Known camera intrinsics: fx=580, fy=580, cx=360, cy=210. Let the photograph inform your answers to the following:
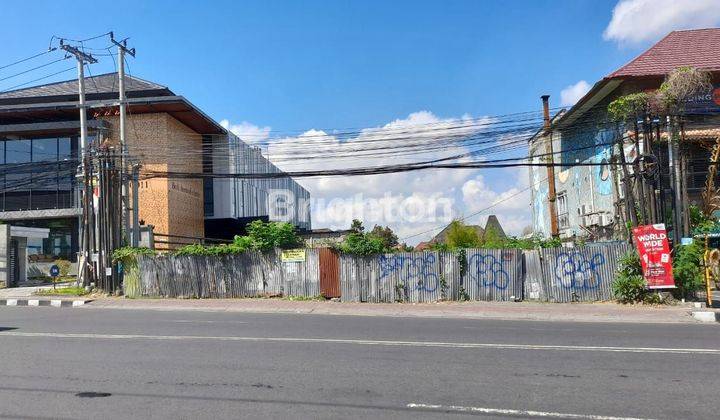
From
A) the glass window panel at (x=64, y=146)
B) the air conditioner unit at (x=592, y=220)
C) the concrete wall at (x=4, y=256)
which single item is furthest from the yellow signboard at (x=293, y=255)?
the glass window panel at (x=64, y=146)

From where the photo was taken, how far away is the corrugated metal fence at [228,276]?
20328mm

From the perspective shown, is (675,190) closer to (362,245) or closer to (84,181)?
(362,245)

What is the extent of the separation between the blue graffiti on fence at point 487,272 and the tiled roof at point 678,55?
8.80m

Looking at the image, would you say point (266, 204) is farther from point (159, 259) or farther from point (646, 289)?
point (646, 289)

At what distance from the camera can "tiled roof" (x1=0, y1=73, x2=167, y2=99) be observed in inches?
1380

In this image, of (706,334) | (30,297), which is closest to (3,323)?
(30,297)

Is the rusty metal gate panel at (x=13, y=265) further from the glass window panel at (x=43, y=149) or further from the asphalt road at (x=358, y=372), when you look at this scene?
the asphalt road at (x=358, y=372)

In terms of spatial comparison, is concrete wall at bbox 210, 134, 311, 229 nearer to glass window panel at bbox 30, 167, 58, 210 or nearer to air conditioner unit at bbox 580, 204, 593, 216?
glass window panel at bbox 30, 167, 58, 210

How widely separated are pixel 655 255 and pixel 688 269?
36.7 inches

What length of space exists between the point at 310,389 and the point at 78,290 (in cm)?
1895

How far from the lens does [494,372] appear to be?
7340 mm

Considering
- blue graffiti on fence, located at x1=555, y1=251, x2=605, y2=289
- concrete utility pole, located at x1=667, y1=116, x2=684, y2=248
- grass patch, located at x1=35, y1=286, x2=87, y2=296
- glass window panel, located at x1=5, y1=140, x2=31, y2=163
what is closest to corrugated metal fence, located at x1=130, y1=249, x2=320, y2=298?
grass patch, located at x1=35, y1=286, x2=87, y2=296

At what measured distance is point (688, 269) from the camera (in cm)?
1619

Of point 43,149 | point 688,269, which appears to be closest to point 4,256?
point 43,149
